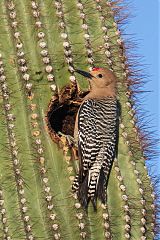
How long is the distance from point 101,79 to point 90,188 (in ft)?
2.92

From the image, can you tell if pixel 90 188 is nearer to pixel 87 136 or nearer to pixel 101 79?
pixel 87 136

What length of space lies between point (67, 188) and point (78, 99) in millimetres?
862

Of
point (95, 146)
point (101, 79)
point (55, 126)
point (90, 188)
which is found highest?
point (101, 79)

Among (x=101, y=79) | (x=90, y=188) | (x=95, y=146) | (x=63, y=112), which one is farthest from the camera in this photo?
(x=101, y=79)

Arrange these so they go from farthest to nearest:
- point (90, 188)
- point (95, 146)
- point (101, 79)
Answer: point (101, 79), point (95, 146), point (90, 188)

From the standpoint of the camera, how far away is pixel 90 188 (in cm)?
508

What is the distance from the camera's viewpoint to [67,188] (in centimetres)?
477

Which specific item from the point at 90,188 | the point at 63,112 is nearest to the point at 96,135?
the point at 63,112

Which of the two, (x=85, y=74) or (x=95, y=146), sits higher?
(x=85, y=74)

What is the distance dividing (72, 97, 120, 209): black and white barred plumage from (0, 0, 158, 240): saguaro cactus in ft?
0.19

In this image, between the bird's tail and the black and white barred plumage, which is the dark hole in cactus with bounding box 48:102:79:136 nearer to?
the black and white barred plumage

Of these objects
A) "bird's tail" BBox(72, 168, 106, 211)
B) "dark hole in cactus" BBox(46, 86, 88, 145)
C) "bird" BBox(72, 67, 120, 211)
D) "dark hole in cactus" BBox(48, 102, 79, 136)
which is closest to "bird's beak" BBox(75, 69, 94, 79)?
"bird" BBox(72, 67, 120, 211)

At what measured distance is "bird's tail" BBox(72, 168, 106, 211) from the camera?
15.7ft

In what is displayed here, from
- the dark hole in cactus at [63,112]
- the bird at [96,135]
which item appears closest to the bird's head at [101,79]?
the bird at [96,135]
